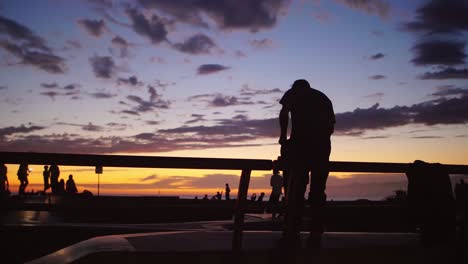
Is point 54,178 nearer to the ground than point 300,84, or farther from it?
nearer to the ground

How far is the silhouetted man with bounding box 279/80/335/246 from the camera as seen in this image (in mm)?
4129

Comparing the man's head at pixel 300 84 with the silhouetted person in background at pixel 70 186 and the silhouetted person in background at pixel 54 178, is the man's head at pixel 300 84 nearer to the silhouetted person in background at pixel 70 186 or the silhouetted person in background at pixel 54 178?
the silhouetted person in background at pixel 54 178

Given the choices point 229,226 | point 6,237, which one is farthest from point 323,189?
point 6,237

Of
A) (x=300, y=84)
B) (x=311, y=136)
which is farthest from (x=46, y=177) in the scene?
(x=311, y=136)

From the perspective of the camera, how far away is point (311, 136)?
15.1 feet

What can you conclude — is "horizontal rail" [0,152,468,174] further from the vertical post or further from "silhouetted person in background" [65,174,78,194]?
"silhouetted person in background" [65,174,78,194]

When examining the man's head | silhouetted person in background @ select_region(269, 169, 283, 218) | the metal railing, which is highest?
the man's head

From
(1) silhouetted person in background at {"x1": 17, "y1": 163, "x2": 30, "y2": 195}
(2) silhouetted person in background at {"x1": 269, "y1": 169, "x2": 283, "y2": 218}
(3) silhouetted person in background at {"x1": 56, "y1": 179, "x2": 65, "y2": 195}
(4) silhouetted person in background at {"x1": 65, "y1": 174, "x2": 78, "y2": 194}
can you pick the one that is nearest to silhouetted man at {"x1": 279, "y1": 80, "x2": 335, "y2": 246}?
(2) silhouetted person in background at {"x1": 269, "y1": 169, "x2": 283, "y2": 218}

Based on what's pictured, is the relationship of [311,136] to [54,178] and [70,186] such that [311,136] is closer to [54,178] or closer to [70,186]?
[54,178]

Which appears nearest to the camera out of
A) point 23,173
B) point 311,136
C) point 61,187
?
point 311,136

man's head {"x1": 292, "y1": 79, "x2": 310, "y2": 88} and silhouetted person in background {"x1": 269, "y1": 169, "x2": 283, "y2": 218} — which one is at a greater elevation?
man's head {"x1": 292, "y1": 79, "x2": 310, "y2": 88}

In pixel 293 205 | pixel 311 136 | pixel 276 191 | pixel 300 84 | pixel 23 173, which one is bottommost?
pixel 276 191

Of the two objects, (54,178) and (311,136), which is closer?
(311,136)

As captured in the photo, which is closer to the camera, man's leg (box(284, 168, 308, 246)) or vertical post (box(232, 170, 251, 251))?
man's leg (box(284, 168, 308, 246))
